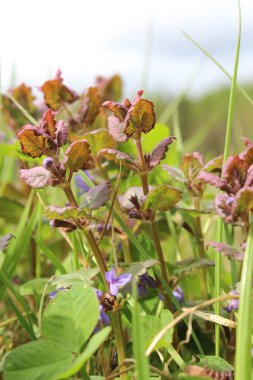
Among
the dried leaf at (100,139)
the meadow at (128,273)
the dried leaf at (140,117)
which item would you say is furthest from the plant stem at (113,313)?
the dried leaf at (100,139)

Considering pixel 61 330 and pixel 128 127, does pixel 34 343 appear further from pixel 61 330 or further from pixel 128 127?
pixel 128 127

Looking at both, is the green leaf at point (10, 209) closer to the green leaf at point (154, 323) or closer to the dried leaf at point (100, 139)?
the dried leaf at point (100, 139)

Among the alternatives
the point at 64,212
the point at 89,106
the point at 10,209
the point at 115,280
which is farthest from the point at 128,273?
the point at 10,209

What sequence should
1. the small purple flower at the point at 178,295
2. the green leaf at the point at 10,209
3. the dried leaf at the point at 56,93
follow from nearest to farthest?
the small purple flower at the point at 178,295 < the dried leaf at the point at 56,93 < the green leaf at the point at 10,209

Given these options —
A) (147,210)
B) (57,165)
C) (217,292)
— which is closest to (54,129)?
(57,165)

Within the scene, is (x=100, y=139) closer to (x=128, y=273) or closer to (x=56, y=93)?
(x=56, y=93)

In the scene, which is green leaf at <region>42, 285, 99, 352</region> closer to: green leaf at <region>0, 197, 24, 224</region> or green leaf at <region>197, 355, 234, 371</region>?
green leaf at <region>197, 355, 234, 371</region>
